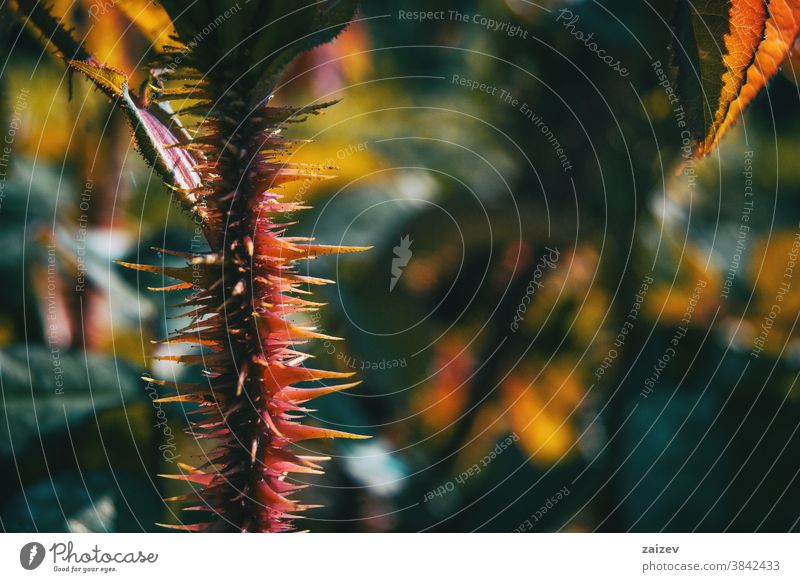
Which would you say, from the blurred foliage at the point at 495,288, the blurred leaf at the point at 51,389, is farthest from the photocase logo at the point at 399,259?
the blurred leaf at the point at 51,389

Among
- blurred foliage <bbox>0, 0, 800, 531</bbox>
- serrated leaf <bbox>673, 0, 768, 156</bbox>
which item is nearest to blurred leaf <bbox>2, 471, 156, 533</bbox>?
blurred foliage <bbox>0, 0, 800, 531</bbox>

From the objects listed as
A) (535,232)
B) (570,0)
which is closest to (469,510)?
(535,232)

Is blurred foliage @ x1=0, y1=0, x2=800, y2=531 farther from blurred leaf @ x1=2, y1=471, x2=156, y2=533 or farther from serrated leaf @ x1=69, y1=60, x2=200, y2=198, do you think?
serrated leaf @ x1=69, y1=60, x2=200, y2=198

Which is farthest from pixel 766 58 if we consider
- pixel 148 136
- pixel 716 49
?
pixel 148 136
